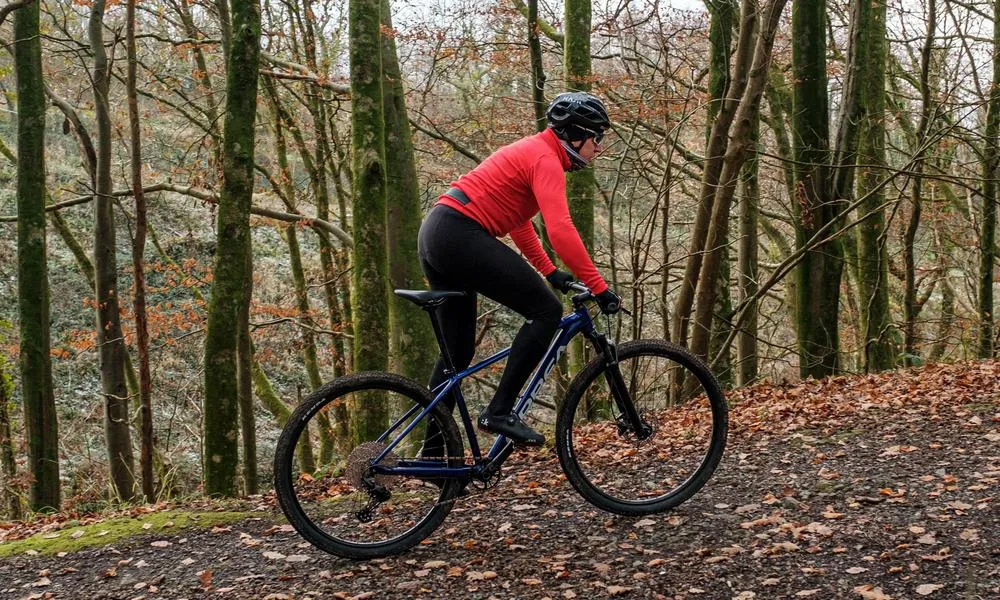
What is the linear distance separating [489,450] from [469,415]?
352mm

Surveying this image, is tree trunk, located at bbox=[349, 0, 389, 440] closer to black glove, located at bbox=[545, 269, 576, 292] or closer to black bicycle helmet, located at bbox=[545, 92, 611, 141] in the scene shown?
Result: black glove, located at bbox=[545, 269, 576, 292]

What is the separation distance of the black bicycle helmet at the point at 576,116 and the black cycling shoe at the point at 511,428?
148cm

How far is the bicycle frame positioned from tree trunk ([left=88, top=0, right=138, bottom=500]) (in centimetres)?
754

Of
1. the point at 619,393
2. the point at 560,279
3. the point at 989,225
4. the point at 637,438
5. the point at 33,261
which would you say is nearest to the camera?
the point at 560,279

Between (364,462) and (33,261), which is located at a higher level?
(33,261)

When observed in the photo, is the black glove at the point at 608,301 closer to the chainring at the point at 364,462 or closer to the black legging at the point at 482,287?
the black legging at the point at 482,287

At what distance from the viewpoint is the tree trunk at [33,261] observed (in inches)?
371

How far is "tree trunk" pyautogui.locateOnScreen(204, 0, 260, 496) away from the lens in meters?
6.96

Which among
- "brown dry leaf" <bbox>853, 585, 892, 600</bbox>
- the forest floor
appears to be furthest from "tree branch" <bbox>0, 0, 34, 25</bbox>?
"brown dry leaf" <bbox>853, 585, 892, 600</bbox>

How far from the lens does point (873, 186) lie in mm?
10461

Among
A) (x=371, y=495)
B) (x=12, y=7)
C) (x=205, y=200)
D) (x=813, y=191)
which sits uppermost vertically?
(x=12, y=7)

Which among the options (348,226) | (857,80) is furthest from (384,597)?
(348,226)

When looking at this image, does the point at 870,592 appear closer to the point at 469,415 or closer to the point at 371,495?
the point at 469,415

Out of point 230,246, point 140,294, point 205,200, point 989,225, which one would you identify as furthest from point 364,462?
point 989,225
